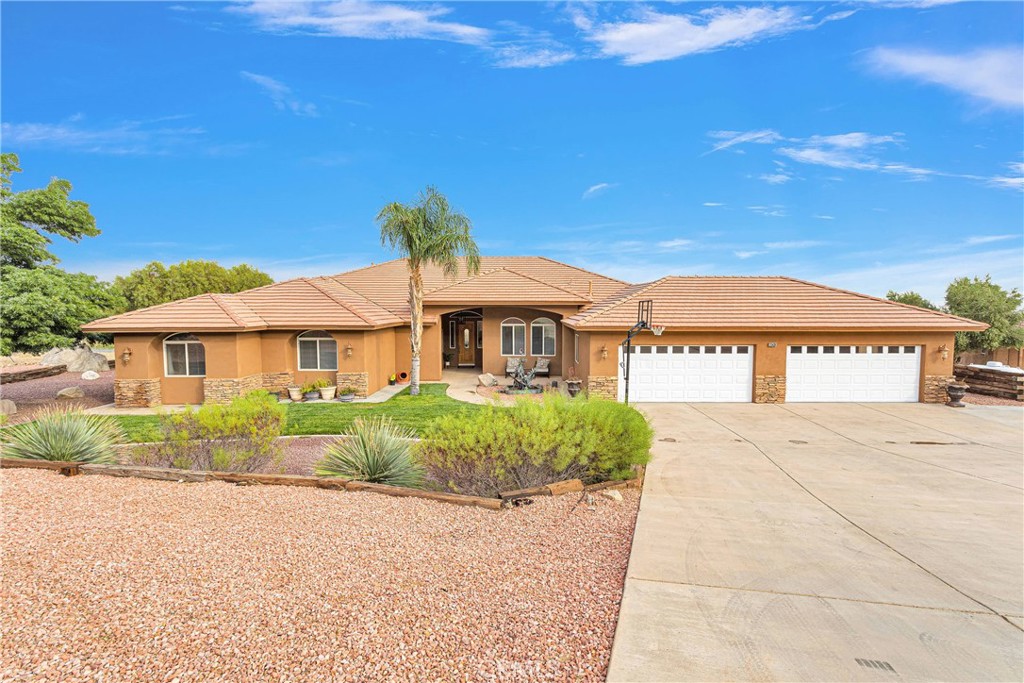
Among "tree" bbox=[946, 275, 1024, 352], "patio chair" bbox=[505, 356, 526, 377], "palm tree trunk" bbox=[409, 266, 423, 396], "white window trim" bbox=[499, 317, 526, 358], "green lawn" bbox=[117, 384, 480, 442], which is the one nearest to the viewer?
"green lawn" bbox=[117, 384, 480, 442]

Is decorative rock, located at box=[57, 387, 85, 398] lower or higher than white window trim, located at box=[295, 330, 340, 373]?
lower

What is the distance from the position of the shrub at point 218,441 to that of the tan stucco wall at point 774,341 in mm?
10454

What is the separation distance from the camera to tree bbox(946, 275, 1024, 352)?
23672 millimetres

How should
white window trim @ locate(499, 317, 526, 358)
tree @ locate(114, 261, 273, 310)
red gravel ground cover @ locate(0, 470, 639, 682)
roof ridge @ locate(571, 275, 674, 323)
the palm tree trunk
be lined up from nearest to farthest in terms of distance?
red gravel ground cover @ locate(0, 470, 639, 682) → roof ridge @ locate(571, 275, 674, 323) → the palm tree trunk → white window trim @ locate(499, 317, 526, 358) → tree @ locate(114, 261, 273, 310)

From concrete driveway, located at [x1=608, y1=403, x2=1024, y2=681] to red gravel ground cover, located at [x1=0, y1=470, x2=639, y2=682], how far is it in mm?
541

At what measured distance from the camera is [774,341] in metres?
15.4

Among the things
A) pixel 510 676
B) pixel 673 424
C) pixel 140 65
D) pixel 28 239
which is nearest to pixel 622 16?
pixel 673 424

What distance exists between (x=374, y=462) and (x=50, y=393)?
19008mm

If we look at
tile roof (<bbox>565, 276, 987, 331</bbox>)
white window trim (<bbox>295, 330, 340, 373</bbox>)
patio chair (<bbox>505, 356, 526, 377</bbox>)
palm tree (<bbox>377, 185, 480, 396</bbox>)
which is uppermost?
palm tree (<bbox>377, 185, 480, 396</bbox>)

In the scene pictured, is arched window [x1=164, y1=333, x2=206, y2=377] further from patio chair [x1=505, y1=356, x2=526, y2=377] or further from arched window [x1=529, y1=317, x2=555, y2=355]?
arched window [x1=529, y1=317, x2=555, y2=355]

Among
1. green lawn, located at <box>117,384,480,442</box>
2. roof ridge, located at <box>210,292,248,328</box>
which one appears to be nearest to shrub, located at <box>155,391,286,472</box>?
green lawn, located at <box>117,384,480,442</box>

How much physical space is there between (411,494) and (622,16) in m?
11.7

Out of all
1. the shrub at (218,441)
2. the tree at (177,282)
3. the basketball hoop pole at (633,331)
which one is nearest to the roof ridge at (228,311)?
the shrub at (218,441)

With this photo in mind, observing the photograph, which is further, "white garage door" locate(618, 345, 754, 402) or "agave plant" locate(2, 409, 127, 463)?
"white garage door" locate(618, 345, 754, 402)
